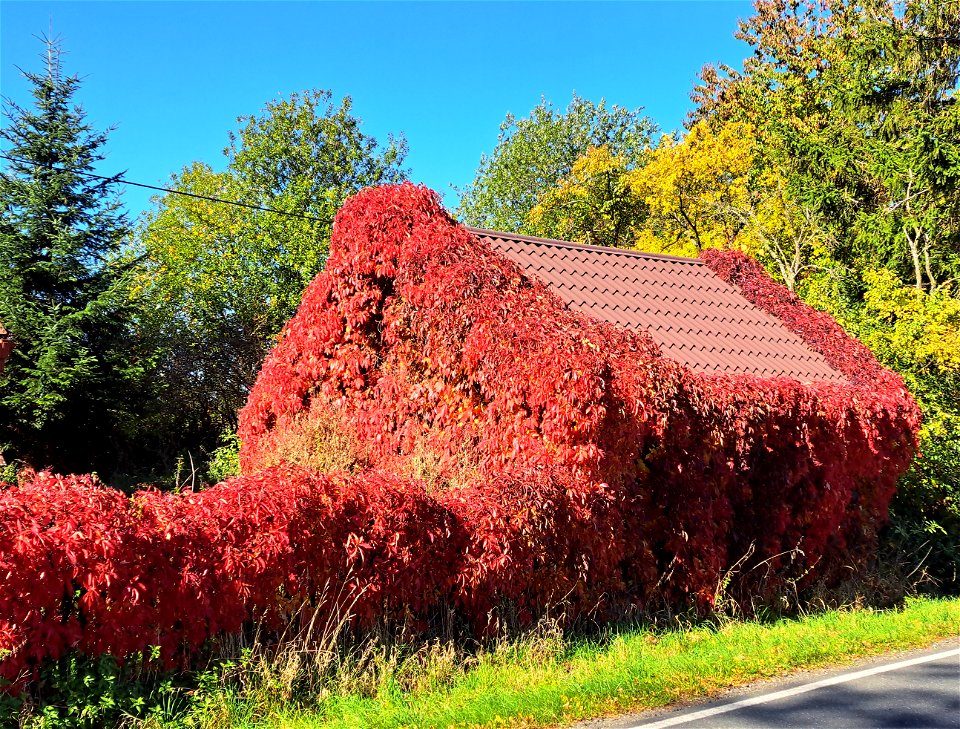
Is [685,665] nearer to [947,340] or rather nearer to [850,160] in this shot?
[947,340]

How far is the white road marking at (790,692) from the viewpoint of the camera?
19.9ft

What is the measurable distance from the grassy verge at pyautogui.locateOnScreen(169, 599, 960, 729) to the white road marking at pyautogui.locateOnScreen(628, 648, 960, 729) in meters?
0.33

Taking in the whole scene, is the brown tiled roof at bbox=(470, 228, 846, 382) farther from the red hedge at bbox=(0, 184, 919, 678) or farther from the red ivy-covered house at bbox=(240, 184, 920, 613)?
the red hedge at bbox=(0, 184, 919, 678)

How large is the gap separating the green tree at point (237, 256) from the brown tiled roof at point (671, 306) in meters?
15.2

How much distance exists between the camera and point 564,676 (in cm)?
682

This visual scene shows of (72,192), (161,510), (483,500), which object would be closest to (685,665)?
(483,500)

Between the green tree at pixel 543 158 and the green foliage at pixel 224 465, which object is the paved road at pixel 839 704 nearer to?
the green foliage at pixel 224 465

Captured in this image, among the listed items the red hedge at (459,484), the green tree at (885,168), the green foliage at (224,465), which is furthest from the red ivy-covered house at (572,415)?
the green tree at (885,168)

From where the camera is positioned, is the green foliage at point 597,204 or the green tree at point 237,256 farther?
the green foliage at point 597,204

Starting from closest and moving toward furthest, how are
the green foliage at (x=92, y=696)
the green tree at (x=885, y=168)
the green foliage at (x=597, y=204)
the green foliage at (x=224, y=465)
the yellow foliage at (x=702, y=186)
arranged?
the green foliage at (x=92, y=696)
the green foliage at (x=224, y=465)
the green tree at (x=885, y=168)
the yellow foliage at (x=702, y=186)
the green foliage at (x=597, y=204)

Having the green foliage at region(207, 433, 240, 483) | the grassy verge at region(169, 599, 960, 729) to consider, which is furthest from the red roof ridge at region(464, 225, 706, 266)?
the green foliage at region(207, 433, 240, 483)

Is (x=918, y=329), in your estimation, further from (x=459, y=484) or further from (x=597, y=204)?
(x=597, y=204)

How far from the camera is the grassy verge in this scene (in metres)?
5.90

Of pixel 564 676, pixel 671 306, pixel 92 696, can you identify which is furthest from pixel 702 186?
pixel 92 696
